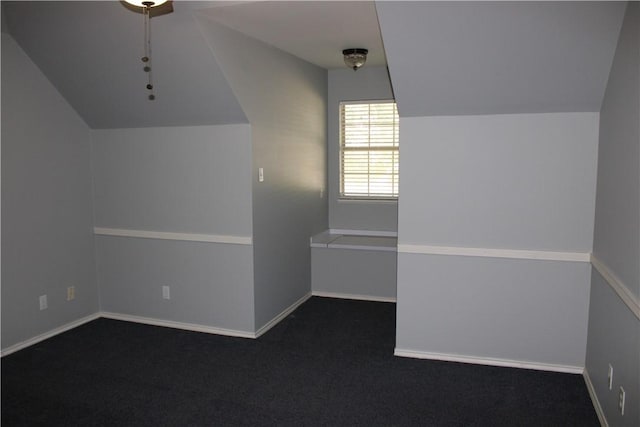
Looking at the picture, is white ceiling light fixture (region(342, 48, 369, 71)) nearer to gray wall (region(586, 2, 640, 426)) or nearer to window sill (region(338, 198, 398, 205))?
window sill (region(338, 198, 398, 205))

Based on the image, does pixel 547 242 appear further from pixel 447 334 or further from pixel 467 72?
pixel 467 72

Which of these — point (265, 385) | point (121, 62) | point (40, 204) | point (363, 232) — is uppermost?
point (121, 62)

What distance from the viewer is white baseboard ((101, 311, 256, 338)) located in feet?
12.8

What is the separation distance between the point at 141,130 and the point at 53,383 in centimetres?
199

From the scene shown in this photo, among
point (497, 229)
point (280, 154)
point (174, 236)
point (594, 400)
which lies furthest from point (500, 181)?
point (174, 236)

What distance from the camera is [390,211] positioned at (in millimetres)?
5238

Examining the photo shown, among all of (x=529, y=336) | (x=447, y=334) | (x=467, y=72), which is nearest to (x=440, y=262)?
(x=447, y=334)

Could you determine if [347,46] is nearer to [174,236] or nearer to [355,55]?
[355,55]

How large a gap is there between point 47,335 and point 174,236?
1.20m

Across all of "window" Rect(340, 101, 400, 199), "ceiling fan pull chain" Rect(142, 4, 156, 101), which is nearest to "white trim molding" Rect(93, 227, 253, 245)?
"ceiling fan pull chain" Rect(142, 4, 156, 101)

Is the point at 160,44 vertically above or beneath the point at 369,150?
above

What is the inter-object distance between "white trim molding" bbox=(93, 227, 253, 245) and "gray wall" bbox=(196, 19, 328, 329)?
0.15 meters

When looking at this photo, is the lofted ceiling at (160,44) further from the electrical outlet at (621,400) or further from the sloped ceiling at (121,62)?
the electrical outlet at (621,400)

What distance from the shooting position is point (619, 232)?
239 cm
